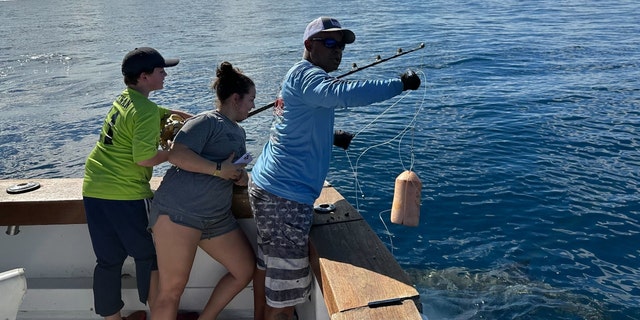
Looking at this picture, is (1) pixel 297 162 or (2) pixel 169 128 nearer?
(1) pixel 297 162

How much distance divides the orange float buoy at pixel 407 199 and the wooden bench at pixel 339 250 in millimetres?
272

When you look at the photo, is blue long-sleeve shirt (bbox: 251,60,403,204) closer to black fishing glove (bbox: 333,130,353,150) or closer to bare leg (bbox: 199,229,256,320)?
bare leg (bbox: 199,229,256,320)

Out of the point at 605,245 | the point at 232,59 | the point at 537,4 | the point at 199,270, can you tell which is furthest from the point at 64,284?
the point at 537,4

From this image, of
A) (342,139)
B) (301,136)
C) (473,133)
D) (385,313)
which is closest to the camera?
(385,313)

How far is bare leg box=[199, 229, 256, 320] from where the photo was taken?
315 cm

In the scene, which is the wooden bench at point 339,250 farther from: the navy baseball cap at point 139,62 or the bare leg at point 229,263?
the navy baseball cap at point 139,62

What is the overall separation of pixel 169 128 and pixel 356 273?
1262mm

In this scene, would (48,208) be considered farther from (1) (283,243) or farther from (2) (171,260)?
(1) (283,243)

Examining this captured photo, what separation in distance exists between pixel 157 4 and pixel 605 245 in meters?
38.8

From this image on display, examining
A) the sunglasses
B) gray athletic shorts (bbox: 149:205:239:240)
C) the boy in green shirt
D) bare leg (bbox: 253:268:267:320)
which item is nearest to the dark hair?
the boy in green shirt

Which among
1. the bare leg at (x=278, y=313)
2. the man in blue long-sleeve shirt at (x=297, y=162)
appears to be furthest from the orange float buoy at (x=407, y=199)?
the bare leg at (x=278, y=313)

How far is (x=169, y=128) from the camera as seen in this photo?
319 centimetres

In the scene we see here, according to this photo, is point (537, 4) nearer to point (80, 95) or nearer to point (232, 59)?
point (232, 59)

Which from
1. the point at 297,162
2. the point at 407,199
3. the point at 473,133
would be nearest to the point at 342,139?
the point at 407,199
